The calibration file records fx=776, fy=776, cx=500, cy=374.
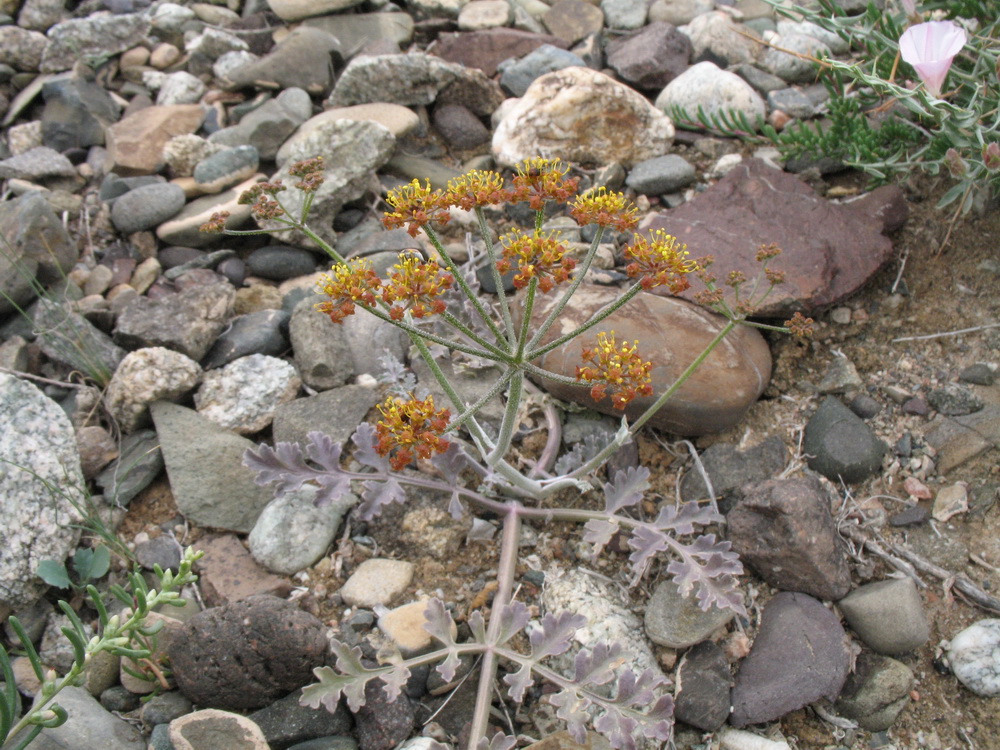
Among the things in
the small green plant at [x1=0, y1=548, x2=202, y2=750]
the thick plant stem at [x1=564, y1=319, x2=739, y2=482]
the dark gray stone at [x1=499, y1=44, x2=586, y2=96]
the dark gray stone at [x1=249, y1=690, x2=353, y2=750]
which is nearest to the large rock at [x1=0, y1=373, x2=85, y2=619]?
the small green plant at [x1=0, y1=548, x2=202, y2=750]

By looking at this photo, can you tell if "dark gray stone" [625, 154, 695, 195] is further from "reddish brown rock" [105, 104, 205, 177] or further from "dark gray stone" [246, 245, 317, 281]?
"reddish brown rock" [105, 104, 205, 177]

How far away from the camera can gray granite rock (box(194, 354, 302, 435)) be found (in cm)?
373

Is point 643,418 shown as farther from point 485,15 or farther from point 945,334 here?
point 485,15

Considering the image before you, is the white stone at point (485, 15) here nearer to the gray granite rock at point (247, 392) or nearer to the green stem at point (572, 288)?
the gray granite rock at point (247, 392)

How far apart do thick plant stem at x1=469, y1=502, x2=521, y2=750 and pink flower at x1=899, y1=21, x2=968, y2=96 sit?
2493 mm

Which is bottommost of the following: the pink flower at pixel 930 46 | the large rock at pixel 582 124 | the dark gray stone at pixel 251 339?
the dark gray stone at pixel 251 339

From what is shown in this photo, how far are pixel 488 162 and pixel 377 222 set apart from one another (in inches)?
34.2

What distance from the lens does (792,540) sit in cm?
311

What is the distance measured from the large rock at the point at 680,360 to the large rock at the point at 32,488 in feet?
7.02

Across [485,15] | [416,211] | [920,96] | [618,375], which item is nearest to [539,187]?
[416,211]

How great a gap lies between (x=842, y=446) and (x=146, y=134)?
455 cm

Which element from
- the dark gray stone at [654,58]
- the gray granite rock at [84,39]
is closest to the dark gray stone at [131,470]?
the gray granite rock at [84,39]

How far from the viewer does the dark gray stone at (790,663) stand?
2.89 meters

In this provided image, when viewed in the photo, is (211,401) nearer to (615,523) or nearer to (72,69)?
(615,523)
